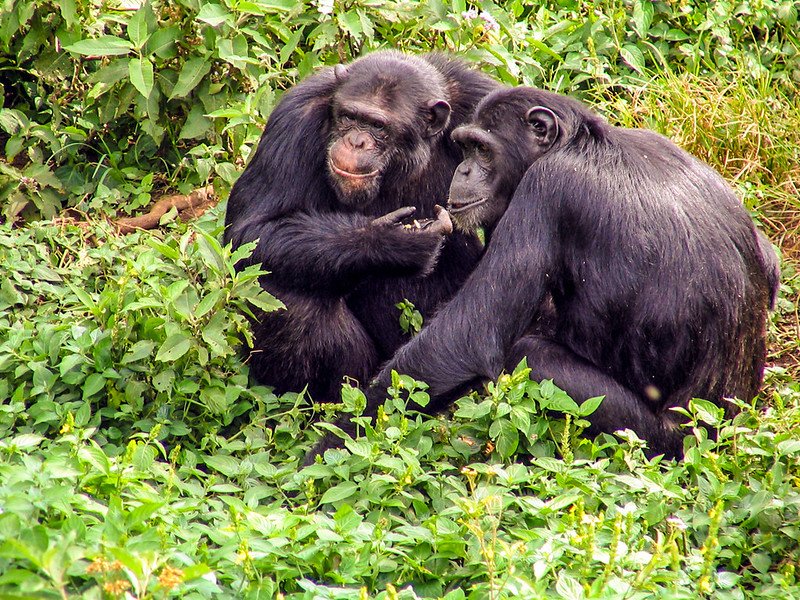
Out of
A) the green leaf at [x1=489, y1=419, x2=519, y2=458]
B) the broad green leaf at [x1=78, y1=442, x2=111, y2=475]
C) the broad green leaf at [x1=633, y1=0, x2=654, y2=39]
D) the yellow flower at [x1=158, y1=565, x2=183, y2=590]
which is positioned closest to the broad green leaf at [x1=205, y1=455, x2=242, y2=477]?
the broad green leaf at [x1=78, y1=442, x2=111, y2=475]

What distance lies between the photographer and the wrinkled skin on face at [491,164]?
4949 mm

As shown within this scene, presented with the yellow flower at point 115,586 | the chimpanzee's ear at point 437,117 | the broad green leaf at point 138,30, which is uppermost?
the broad green leaf at point 138,30

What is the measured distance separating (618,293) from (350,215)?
1603 millimetres

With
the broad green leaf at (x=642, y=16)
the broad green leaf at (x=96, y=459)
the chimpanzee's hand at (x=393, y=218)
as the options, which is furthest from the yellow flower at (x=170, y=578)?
the broad green leaf at (x=642, y=16)

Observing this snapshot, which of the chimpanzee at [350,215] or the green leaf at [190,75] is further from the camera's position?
the green leaf at [190,75]

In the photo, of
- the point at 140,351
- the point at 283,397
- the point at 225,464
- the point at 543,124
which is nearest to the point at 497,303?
the point at 543,124

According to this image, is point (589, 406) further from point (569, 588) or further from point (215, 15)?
point (215, 15)

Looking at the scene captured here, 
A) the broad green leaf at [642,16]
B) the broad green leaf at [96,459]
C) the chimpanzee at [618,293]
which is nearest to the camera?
the broad green leaf at [96,459]

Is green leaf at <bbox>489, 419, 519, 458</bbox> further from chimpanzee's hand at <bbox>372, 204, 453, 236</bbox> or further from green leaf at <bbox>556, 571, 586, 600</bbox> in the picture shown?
chimpanzee's hand at <bbox>372, 204, 453, 236</bbox>

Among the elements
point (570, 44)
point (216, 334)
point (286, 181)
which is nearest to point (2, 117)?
→ point (286, 181)

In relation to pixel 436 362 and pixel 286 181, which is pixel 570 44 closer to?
pixel 286 181

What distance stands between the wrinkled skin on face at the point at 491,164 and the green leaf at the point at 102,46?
2.42 m

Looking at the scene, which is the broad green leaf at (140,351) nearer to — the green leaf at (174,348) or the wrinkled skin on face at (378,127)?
the green leaf at (174,348)

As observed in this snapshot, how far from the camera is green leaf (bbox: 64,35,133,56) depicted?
5.95 meters
